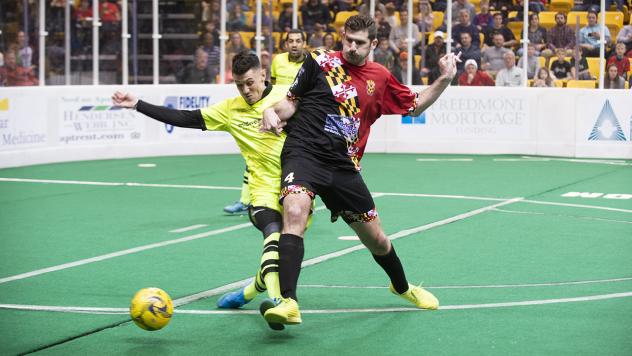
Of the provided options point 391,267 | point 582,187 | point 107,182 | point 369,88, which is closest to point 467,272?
point 391,267

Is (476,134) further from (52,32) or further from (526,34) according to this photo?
(52,32)

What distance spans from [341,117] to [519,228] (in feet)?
16.5

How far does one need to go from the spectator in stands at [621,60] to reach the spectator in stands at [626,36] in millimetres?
78

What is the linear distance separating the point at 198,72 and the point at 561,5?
6404 mm

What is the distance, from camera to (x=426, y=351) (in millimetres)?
6711

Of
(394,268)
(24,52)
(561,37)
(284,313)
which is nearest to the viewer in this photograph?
(284,313)

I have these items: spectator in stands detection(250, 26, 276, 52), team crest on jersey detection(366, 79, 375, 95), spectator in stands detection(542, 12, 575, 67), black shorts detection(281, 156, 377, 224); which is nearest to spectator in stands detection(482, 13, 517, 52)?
spectator in stands detection(542, 12, 575, 67)

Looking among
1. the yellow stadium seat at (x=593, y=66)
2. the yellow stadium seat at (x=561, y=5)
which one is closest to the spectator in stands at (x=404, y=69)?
the yellow stadium seat at (x=561, y=5)

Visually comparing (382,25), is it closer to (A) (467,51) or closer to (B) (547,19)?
(A) (467,51)

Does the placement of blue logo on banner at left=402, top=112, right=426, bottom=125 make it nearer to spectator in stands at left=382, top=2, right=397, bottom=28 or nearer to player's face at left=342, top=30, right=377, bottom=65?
spectator in stands at left=382, top=2, right=397, bottom=28

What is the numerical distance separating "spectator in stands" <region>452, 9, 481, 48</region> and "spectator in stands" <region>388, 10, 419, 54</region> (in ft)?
2.32

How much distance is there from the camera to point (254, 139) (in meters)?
8.73

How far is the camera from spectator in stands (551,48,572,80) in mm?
19719

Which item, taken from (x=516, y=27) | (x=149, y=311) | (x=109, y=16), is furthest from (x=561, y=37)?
(x=149, y=311)
